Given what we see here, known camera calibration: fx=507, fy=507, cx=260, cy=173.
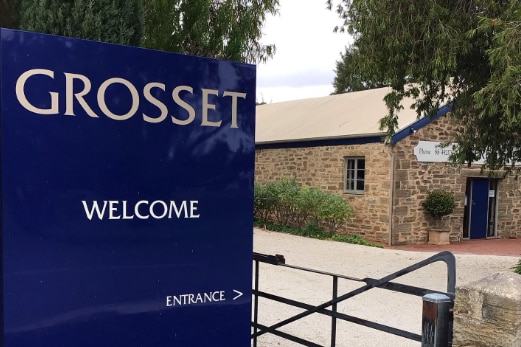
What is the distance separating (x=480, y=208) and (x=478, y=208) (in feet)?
0.33

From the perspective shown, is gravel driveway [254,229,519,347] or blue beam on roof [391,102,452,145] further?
blue beam on roof [391,102,452,145]

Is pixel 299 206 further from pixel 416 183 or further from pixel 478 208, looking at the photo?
pixel 478 208

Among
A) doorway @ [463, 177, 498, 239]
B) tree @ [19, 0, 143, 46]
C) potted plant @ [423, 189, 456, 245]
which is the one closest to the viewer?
tree @ [19, 0, 143, 46]

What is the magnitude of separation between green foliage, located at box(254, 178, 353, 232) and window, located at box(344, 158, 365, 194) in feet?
2.06

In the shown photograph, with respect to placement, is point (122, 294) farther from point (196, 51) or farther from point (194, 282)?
point (196, 51)

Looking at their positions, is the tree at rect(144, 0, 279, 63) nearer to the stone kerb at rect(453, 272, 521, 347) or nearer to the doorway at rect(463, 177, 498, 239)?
the stone kerb at rect(453, 272, 521, 347)

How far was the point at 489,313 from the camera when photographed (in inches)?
93.4

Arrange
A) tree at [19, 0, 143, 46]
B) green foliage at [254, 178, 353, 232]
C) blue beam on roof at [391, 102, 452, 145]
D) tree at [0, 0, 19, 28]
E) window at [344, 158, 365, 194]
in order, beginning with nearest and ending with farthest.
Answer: tree at [19, 0, 143, 46]
tree at [0, 0, 19, 28]
blue beam on roof at [391, 102, 452, 145]
green foliage at [254, 178, 353, 232]
window at [344, 158, 365, 194]

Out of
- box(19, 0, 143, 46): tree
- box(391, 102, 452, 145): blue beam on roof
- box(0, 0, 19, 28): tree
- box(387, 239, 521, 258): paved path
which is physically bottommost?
box(387, 239, 521, 258): paved path

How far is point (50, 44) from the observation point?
225 cm

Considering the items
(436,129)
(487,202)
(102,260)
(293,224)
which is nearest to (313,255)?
(293,224)

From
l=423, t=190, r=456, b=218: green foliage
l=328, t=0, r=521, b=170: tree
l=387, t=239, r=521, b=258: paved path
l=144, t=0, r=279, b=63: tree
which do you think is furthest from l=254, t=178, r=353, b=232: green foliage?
l=144, t=0, r=279, b=63: tree

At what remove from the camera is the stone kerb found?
7.54 feet

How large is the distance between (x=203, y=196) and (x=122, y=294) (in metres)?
0.63
